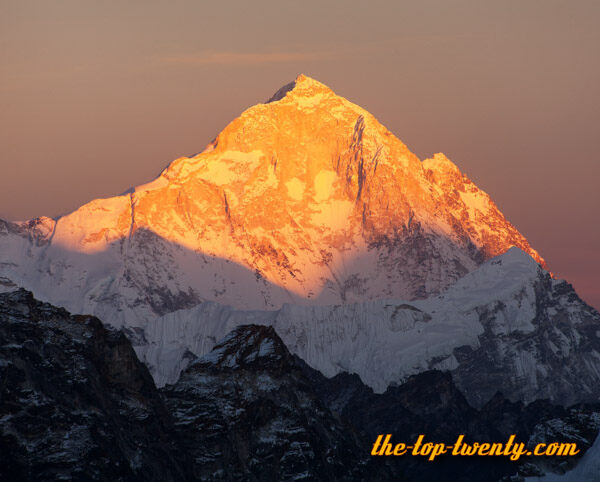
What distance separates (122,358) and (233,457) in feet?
62.2

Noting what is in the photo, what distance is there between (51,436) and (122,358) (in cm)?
2712

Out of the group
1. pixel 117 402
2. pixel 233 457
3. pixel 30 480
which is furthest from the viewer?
pixel 233 457

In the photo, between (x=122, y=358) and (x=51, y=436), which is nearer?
(x=51, y=436)

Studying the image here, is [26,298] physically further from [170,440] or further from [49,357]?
[170,440]

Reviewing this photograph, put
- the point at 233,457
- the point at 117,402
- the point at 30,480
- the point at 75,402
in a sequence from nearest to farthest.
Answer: the point at 30,480 < the point at 75,402 < the point at 117,402 < the point at 233,457

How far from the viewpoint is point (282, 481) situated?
199 metres

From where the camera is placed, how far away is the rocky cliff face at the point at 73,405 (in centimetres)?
16150

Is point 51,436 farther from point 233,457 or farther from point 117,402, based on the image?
point 233,457

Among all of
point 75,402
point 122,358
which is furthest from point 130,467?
point 122,358

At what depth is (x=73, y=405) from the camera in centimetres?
16825

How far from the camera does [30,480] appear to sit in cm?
15888

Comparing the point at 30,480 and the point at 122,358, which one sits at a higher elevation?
the point at 122,358

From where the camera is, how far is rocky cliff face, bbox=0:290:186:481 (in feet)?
530

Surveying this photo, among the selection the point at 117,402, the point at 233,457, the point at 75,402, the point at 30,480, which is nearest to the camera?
the point at 30,480
